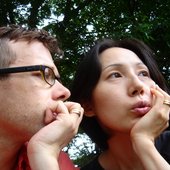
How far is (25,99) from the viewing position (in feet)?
9.78

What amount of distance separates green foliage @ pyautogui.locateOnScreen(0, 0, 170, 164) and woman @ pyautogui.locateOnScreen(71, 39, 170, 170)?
199 inches

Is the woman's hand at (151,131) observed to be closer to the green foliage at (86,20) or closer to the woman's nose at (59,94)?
the woman's nose at (59,94)

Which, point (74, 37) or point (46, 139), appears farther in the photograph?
point (74, 37)

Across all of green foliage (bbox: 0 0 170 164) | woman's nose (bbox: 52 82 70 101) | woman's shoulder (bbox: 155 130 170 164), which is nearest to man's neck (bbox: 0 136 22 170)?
woman's nose (bbox: 52 82 70 101)

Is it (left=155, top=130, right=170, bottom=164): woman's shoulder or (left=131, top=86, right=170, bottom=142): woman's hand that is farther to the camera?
(left=155, top=130, right=170, bottom=164): woman's shoulder

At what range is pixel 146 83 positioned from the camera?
327 centimetres

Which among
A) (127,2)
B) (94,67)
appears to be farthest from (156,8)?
(94,67)

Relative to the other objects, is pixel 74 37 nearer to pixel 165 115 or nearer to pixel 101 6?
pixel 101 6

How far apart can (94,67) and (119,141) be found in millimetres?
678

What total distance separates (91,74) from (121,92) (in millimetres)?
398

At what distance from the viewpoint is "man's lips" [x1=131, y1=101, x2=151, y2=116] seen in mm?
3094

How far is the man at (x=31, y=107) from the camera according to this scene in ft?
9.22

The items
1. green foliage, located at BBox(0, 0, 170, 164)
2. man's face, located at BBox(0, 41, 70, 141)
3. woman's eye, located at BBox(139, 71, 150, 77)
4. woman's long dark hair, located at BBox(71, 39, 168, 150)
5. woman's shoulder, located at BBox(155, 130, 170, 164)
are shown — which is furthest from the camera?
green foliage, located at BBox(0, 0, 170, 164)

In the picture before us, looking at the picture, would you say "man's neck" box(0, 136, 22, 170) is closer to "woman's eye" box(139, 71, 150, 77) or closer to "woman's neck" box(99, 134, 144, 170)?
"woman's neck" box(99, 134, 144, 170)
